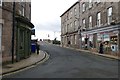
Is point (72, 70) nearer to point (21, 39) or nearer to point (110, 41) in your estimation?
point (21, 39)

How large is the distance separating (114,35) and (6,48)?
14409 millimetres

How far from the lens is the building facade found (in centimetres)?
2853

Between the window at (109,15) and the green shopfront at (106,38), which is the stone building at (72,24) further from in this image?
the window at (109,15)

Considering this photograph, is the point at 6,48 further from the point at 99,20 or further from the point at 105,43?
the point at 99,20

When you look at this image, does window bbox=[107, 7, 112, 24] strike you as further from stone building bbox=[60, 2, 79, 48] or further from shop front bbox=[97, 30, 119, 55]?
stone building bbox=[60, 2, 79, 48]

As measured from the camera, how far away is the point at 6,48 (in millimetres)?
18656

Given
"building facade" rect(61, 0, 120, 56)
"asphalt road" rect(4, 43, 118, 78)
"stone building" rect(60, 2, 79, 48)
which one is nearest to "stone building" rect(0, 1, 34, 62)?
"asphalt road" rect(4, 43, 118, 78)

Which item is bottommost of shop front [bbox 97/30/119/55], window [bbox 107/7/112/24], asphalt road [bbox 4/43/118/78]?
asphalt road [bbox 4/43/118/78]

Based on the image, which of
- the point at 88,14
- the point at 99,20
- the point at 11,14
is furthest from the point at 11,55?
the point at 88,14

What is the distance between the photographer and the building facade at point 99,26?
28.5 m

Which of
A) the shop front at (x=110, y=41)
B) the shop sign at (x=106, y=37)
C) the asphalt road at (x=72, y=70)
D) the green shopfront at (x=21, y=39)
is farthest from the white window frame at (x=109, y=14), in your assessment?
the asphalt road at (x=72, y=70)

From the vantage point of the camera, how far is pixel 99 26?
109ft

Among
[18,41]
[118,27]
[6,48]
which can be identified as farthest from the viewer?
[118,27]

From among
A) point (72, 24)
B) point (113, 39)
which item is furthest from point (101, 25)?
point (72, 24)
